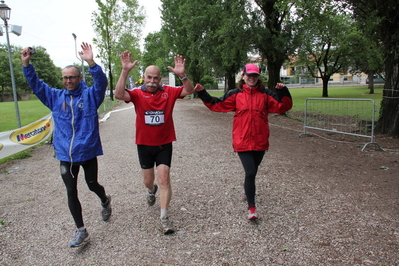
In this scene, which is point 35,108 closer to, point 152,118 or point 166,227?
point 152,118

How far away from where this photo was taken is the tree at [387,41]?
944 cm

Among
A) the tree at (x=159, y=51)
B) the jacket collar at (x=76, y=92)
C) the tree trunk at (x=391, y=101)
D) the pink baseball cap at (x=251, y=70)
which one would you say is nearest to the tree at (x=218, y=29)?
the tree trunk at (x=391, y=101)

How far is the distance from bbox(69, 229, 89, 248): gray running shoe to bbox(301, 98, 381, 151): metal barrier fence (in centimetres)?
809

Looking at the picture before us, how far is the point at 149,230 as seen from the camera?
12.9 feet

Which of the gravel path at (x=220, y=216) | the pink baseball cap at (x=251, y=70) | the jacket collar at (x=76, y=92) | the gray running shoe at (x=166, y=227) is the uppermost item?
the pink baseball cap at (x=251, y=70)

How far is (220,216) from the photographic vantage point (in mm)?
4301

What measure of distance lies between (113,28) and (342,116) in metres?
32.1

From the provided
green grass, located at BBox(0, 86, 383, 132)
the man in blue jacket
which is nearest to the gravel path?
the man in blue jacket

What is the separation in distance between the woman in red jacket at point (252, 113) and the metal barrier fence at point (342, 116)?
6.47 m

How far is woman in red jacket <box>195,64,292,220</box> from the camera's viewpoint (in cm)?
407

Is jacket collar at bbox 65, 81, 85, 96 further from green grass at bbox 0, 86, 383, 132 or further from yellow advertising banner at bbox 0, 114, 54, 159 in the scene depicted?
green grass at bbox 0, 86, 383, 132

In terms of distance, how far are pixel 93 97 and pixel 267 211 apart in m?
2.59

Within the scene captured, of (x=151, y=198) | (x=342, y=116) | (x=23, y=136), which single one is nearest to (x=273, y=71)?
(x=342, y=116)

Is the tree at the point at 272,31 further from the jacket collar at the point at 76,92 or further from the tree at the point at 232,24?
the jacket collar at the point at 76,92
